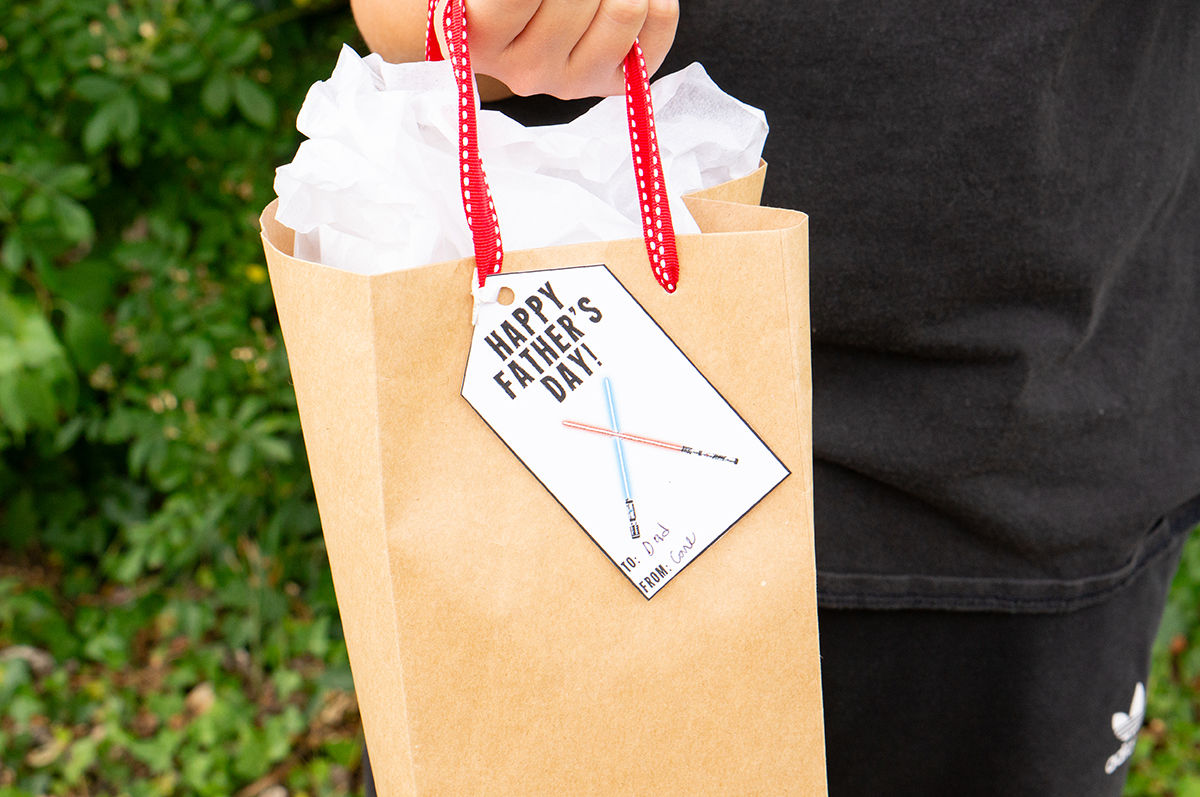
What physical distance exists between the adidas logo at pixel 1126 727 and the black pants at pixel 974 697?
2 centimetres

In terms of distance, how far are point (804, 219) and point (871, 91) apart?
0.67 ft

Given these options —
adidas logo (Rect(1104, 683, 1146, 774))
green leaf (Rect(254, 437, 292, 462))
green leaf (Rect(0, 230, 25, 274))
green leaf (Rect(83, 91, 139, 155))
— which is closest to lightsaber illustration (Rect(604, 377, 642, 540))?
adidas logo (Rect(1104, 683, 1146, 774))

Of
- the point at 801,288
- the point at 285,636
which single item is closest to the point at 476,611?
the point at 801,288

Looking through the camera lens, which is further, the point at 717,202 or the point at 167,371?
the point at 167,371

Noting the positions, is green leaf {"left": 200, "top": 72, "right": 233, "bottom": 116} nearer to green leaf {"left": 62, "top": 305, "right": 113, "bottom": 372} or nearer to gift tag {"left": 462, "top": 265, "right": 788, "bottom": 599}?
green leaf {"left": 62, "top": 305, "right": 113, "bottom": 372}

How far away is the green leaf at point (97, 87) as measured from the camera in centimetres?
146

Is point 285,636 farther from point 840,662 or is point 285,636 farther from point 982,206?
point 982,206

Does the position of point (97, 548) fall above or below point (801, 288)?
below

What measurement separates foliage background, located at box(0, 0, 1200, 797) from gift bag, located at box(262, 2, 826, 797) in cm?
119

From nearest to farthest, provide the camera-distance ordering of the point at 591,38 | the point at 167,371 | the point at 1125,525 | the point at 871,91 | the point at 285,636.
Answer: the point at 591,38 → the point at 871,91 → the point at 1125,525 → the point at 167,371 → the point at 285,636

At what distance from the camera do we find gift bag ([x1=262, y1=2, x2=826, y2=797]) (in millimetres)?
483

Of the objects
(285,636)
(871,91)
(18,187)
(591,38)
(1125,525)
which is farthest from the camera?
(285,636)

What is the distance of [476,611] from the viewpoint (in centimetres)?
50

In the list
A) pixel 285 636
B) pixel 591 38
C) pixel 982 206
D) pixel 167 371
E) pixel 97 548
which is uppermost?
pixel 591 38
